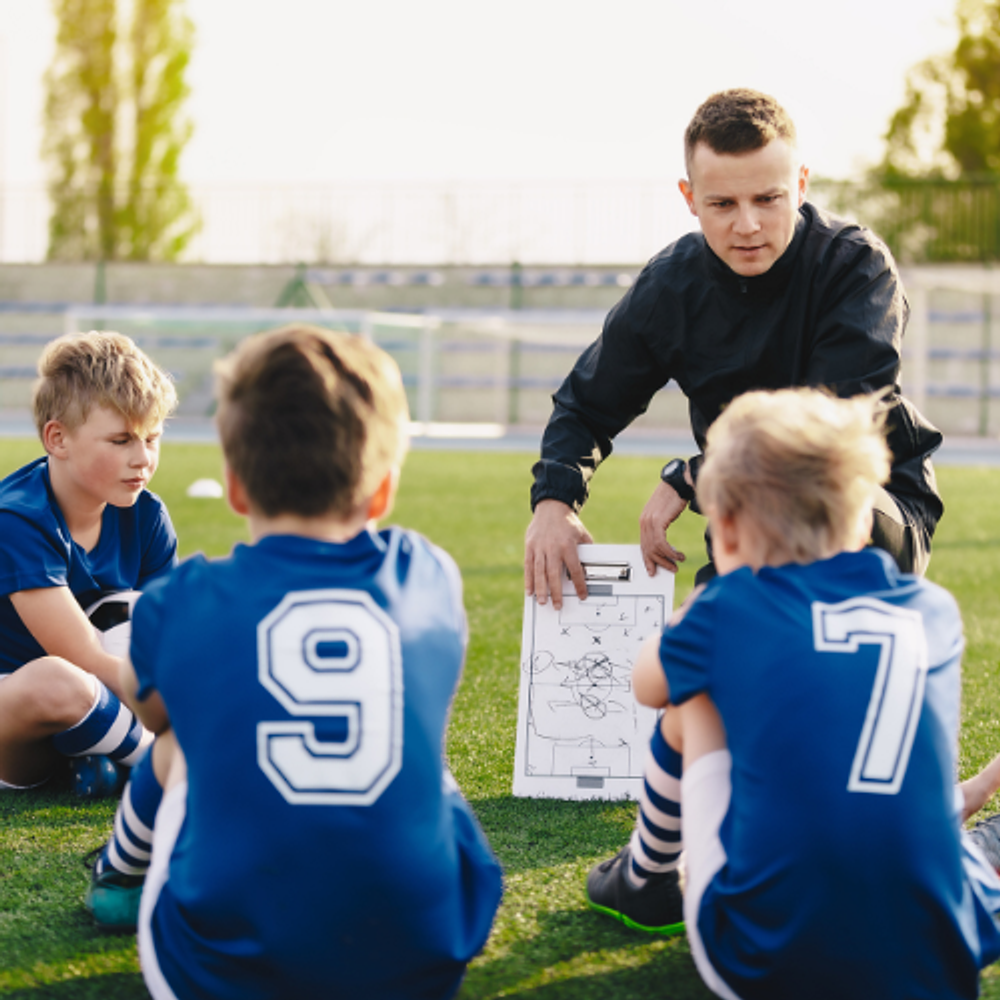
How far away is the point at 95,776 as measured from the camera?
2447 millimetres

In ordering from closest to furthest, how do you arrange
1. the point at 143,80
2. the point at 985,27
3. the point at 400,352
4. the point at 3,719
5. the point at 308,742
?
the point at 308,742 < the point at 3,719 < the point at 400,352 < the point at 985,27 < the point at 143,80

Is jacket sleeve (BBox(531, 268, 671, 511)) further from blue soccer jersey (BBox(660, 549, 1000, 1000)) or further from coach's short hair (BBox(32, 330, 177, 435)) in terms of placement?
blue soccer jersey (BBox(660, 549, 1000, 1000))

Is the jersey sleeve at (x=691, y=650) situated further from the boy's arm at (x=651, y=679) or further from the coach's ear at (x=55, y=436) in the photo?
the coach's ear at (x=55, y=436)

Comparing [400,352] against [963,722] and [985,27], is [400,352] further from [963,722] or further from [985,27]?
[963,722]

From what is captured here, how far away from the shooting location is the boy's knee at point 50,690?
2295mm

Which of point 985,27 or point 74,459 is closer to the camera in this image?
point 74,459

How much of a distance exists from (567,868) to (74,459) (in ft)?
4.05

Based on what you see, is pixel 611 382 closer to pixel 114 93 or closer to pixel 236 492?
pixel 236 492

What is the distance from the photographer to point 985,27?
25734 millimetres

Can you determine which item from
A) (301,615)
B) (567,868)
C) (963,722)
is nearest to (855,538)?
(301,615)

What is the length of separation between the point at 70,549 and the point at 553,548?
0.97 meters

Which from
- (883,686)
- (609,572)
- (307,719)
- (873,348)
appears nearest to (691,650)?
(883,686)

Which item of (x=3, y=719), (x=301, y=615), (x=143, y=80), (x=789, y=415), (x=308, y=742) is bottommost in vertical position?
(x=3, y=719)


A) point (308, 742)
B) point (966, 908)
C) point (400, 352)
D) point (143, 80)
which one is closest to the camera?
point (308, 742)
